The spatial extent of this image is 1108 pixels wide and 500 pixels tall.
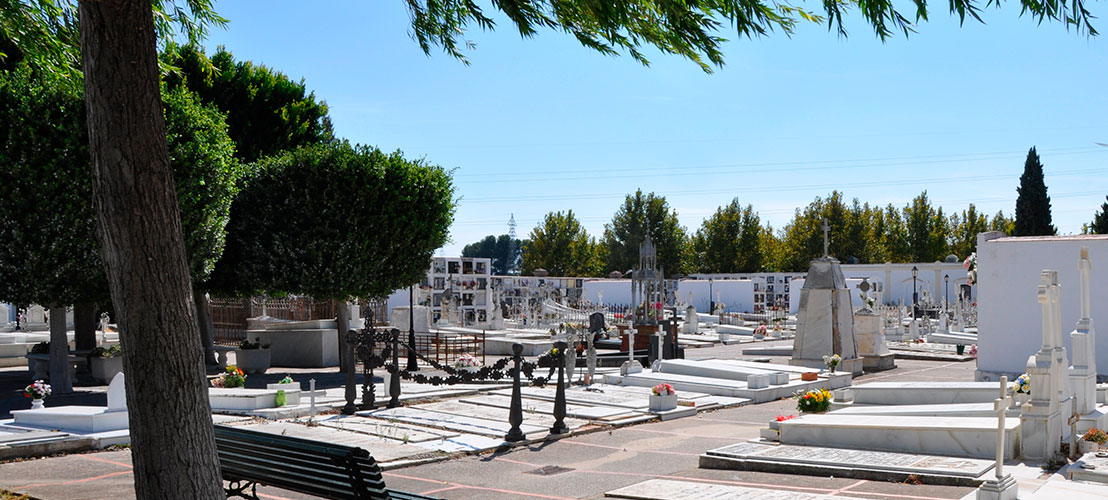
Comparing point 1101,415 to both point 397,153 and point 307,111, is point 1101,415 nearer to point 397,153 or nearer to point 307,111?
point 397,153

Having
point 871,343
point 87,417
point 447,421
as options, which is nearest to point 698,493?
point 447,421

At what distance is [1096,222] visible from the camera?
56719mm

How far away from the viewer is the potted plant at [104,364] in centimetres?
2003

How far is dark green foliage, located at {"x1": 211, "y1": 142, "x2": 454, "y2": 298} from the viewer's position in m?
21.0

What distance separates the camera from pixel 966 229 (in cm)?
7031

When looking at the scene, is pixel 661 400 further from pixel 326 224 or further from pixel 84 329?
pixel 84 329

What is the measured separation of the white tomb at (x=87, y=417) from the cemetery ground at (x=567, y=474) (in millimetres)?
786

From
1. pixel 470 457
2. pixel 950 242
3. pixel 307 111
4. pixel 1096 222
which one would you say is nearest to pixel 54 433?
pixel 470 457

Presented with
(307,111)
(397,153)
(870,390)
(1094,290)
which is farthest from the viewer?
(307,111)

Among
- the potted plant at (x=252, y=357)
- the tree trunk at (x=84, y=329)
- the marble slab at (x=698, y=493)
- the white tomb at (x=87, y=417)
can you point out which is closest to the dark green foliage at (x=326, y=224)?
the potted plant at (x=252, y=357)

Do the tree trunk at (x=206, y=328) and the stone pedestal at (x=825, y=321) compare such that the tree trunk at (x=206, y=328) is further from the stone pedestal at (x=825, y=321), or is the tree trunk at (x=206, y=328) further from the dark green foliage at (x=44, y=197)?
the stone pedestal at (x=825, y=321)

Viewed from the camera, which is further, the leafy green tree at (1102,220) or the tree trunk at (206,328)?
the leafy green tree at (1102,220)

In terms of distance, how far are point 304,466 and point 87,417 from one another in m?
7.15

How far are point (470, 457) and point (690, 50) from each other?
7329 millimetres
